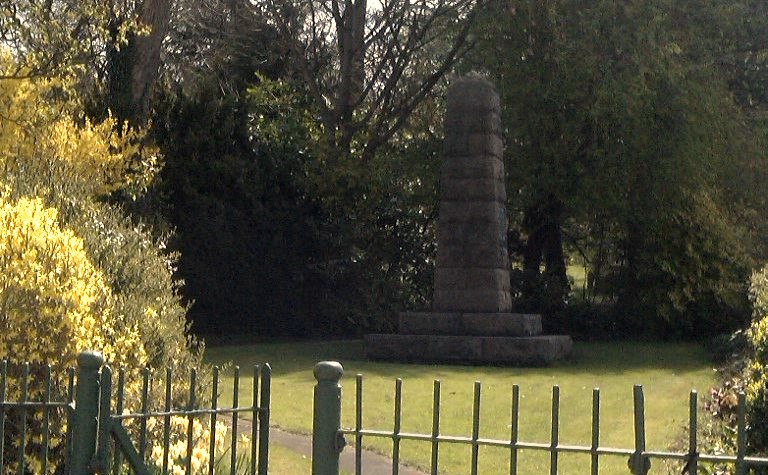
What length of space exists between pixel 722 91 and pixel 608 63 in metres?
3.16

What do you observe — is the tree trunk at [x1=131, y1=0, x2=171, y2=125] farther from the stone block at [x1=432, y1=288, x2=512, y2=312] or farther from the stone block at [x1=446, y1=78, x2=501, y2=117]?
the stone block at [x1=432, y1=288, x2=512, y2=312]

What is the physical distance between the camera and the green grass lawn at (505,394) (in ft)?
39.9

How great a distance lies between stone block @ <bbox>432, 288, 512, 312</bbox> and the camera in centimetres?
2100

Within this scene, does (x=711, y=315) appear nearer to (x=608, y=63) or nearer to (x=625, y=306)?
(x=625, y=306)

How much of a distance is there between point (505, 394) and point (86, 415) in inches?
455

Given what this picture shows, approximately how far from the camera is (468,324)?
68.4ft

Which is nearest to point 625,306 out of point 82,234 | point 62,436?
point 82,234

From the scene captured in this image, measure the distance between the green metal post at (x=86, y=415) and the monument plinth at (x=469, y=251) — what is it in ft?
51.6

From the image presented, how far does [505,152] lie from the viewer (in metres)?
26.4

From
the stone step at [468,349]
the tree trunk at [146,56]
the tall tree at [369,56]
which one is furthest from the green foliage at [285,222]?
the stone step at [468,349]

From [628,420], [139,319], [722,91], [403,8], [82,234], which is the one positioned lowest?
[628,420]

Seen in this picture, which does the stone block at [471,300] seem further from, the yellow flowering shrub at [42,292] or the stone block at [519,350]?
the yellow flowering shrub at [42,292]

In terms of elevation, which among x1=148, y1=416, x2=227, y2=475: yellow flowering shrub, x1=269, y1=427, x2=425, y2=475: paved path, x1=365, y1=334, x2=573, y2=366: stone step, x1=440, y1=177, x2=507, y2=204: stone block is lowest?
x1=269, y1=427, x2=425, y2=475: paved path

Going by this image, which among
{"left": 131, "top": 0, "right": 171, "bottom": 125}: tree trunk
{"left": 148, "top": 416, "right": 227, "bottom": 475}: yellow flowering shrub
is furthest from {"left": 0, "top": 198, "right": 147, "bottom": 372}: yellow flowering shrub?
{"left": 131, "top": 0, "right": 171, "bottom": 125}: tree trunk
